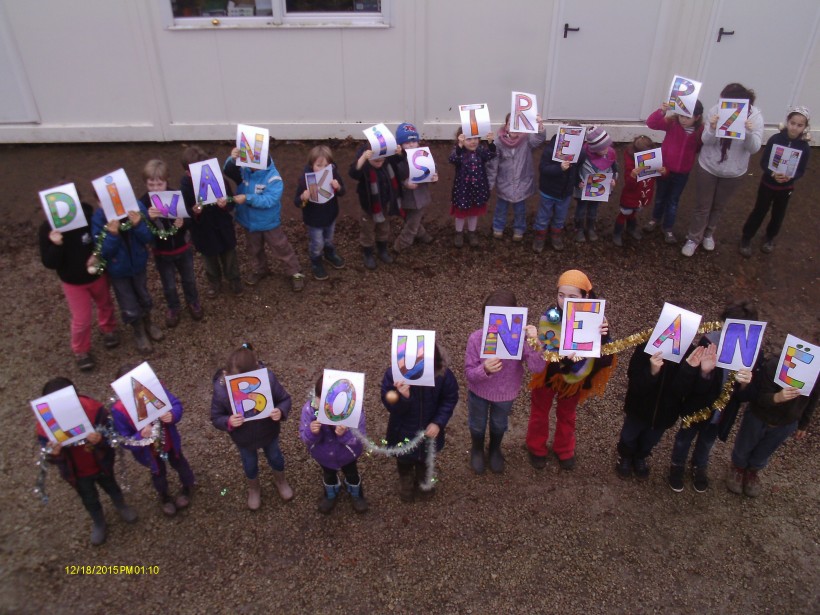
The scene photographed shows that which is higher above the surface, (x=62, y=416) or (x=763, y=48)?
(x=763, y=48)

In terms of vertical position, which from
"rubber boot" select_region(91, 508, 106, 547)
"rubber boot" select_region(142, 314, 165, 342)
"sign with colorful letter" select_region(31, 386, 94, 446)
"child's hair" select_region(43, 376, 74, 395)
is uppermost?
"child's hair" select_region(43, 376, 74, 395)

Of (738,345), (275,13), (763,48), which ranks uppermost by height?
(275,13)

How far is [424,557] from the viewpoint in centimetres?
484

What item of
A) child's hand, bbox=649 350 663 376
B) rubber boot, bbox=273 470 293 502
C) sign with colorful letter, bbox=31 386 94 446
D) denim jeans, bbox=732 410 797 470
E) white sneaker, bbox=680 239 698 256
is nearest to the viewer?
sign with colorful letter, bbox=31 386 94 446

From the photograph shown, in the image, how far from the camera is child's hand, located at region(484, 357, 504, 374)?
4.73m

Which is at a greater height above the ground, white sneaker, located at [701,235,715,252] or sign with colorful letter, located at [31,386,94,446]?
sign with colorful letter, located at [31,386,94,446]

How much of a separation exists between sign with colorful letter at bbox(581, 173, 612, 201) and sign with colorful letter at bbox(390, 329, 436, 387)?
13.3ft

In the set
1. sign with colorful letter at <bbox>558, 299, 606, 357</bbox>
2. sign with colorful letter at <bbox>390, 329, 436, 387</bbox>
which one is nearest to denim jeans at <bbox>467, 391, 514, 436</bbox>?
sign with colorful letter at <bbox>558, 299, 606, 357</bbox>

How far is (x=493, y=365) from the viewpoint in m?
4.74

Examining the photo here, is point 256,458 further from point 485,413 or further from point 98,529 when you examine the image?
point 485,413

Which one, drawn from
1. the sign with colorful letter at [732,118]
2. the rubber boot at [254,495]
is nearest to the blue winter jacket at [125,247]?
the rubber boot at [254,495]

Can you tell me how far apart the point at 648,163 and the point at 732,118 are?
3.12 ft

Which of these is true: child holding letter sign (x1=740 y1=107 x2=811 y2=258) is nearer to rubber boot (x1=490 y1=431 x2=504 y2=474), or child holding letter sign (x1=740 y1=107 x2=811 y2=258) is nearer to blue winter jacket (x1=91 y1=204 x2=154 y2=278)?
rubber boot (x1=490 y1=431 x2=504 y2=474)

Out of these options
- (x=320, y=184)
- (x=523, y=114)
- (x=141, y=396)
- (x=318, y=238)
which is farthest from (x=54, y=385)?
(x=523, y=114)
